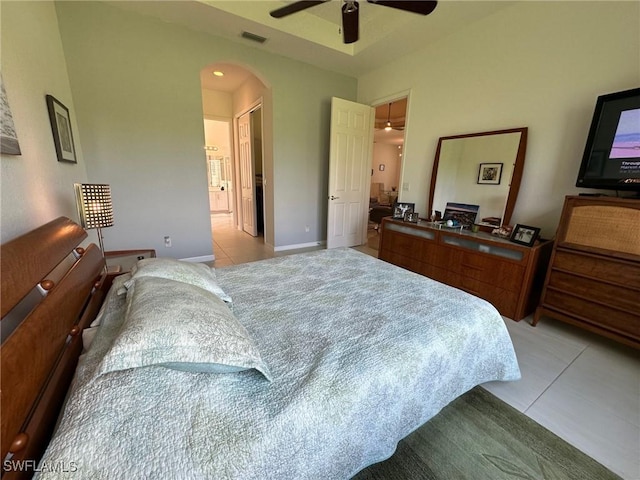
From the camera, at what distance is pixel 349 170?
167 inches

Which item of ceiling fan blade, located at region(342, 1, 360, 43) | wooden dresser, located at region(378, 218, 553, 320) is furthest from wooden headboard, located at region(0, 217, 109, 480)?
wooden dresser, located at region(378, 218, 553, 320)

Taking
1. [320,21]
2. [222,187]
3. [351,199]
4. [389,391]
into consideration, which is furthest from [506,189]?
[222,187]

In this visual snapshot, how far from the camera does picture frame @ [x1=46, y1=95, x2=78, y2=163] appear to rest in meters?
1.99

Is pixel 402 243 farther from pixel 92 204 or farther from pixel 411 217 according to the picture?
pixel 92 204

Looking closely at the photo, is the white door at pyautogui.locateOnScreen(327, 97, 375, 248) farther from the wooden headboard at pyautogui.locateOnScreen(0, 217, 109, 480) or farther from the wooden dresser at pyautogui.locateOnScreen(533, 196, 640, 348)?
the wooden headboard at pyautogui.locateOnScreen(0, 217, 109, 480)

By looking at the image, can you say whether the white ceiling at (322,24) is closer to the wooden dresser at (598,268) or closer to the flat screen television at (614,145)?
the flat screen television at (614,145)

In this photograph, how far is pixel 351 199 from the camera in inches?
173

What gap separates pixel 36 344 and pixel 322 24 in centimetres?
393

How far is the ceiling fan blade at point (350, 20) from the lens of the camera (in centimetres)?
196

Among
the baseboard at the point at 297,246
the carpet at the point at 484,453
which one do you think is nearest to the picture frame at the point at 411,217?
the baseboard at the point at 297,246

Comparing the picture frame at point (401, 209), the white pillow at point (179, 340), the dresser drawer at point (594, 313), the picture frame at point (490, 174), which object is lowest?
the dresser drawer at point (594, 313)

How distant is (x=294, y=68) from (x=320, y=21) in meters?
0.72

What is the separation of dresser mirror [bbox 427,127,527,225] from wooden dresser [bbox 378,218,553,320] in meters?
0.38

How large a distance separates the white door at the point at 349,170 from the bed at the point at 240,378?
9.58 ft
